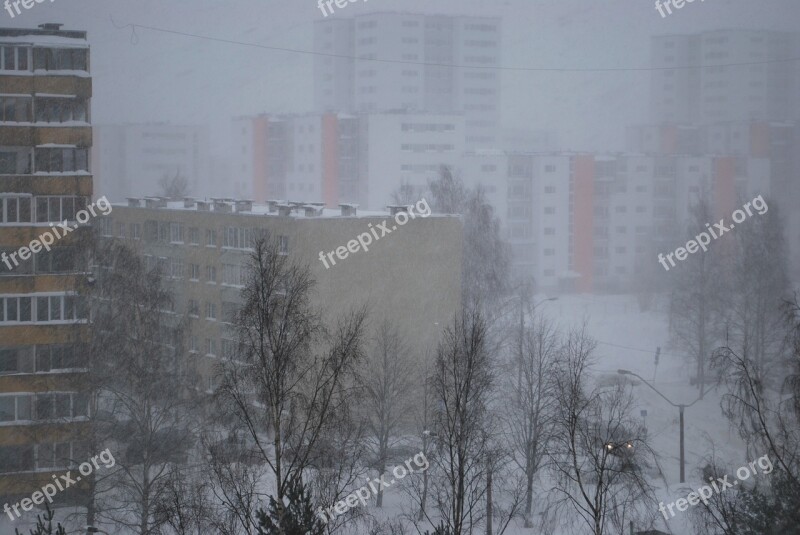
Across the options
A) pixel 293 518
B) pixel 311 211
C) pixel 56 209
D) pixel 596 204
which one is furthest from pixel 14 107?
pixel 596 204

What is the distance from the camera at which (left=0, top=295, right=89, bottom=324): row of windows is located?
1862 cm

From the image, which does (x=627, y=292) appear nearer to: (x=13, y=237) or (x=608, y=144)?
(x=13, y=237)

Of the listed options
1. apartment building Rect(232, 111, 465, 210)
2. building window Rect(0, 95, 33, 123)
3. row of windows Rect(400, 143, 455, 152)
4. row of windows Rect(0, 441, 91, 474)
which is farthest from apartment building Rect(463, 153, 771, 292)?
row of windows Rect(0, 441, 91, 474)

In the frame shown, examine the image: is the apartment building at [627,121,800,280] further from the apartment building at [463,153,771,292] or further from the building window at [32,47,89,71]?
the building window at [32,47,89,71]

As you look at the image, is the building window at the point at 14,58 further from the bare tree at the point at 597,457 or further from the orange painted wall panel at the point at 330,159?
the orange painted wall panel at the point at 330,159

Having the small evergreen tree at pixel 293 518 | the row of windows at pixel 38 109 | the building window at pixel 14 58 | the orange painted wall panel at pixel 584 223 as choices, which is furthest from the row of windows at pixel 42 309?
the orange painted wall panel at pixel 584 223

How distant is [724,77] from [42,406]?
8476cm

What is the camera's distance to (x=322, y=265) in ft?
79.0

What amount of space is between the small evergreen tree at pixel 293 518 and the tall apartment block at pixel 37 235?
9172mm

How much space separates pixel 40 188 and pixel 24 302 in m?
2.19

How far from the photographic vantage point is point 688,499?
15828 millimetres

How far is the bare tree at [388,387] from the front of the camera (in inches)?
781

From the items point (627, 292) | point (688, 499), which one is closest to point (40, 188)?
point (688, 499)

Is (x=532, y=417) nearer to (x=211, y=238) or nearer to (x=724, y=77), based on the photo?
(x=211, y=238)
